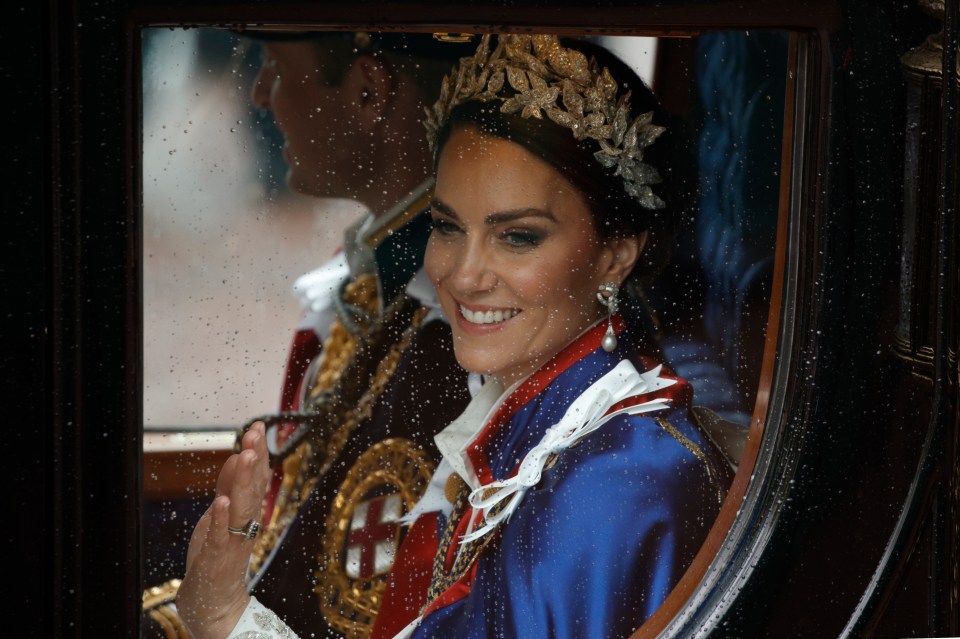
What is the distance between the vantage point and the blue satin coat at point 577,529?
729 millimetres

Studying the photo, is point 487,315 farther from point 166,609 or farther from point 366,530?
point 166,609

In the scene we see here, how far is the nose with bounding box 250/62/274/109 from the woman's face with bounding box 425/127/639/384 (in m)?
0.12

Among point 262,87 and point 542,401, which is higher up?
point 262,87

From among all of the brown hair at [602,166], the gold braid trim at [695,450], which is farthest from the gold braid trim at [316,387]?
the gold braid trim at [695,450]

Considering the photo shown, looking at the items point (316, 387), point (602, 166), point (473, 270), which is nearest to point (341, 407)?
point (316, 387)

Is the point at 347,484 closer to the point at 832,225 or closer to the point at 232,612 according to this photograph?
the point at 232,612

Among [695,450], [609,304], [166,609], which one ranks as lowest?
[166,609]

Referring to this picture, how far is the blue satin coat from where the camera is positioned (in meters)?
0.73

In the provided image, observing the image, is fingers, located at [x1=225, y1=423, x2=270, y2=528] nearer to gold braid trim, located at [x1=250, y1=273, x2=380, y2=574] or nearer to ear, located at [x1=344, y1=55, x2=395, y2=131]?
gold braid trim, located at [x1=250, y1=273, x2=380, y2=574]

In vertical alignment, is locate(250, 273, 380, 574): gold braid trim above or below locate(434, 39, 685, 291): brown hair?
below

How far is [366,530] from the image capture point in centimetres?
73

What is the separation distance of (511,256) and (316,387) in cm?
16

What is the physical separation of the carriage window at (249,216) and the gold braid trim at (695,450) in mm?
44

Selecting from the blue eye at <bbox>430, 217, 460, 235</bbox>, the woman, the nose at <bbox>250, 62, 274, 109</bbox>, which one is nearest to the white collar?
the woman
